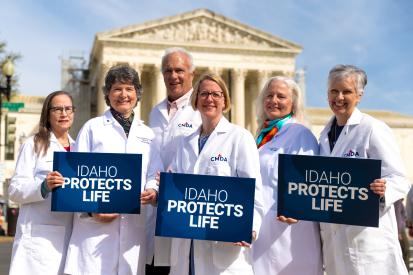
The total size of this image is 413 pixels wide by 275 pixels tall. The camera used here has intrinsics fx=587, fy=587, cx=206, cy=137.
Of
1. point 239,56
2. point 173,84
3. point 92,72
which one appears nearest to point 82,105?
point 92,72

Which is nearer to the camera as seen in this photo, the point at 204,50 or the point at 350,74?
the point at 350,74

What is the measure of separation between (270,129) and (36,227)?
2.52 meters

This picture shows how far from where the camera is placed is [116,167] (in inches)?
211

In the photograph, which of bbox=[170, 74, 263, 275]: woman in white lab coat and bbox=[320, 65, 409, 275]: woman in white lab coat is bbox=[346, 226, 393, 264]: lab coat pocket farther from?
bbox=[170, 74, 263, 275]: woman in white lab coat

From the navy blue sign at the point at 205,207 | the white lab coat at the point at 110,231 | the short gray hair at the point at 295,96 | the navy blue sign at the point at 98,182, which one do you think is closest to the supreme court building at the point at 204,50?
the short gray hair at the point at 295,96

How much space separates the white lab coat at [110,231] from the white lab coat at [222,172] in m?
0.42

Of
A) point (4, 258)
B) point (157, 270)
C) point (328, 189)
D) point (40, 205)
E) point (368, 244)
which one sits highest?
point (328, 189)

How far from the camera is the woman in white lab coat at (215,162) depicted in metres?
5.00

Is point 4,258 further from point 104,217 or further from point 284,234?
point 284,234

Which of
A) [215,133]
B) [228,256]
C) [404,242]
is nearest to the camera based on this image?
[228,256]

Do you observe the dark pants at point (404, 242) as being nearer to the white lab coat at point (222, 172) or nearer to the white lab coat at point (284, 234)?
the white lab coat at point (284, 234)

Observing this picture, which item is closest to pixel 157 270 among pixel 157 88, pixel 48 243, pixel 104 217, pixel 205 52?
pixel 104 217

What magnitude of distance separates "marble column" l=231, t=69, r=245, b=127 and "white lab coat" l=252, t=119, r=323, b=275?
50.7 metres

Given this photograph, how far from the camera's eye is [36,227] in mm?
5652
